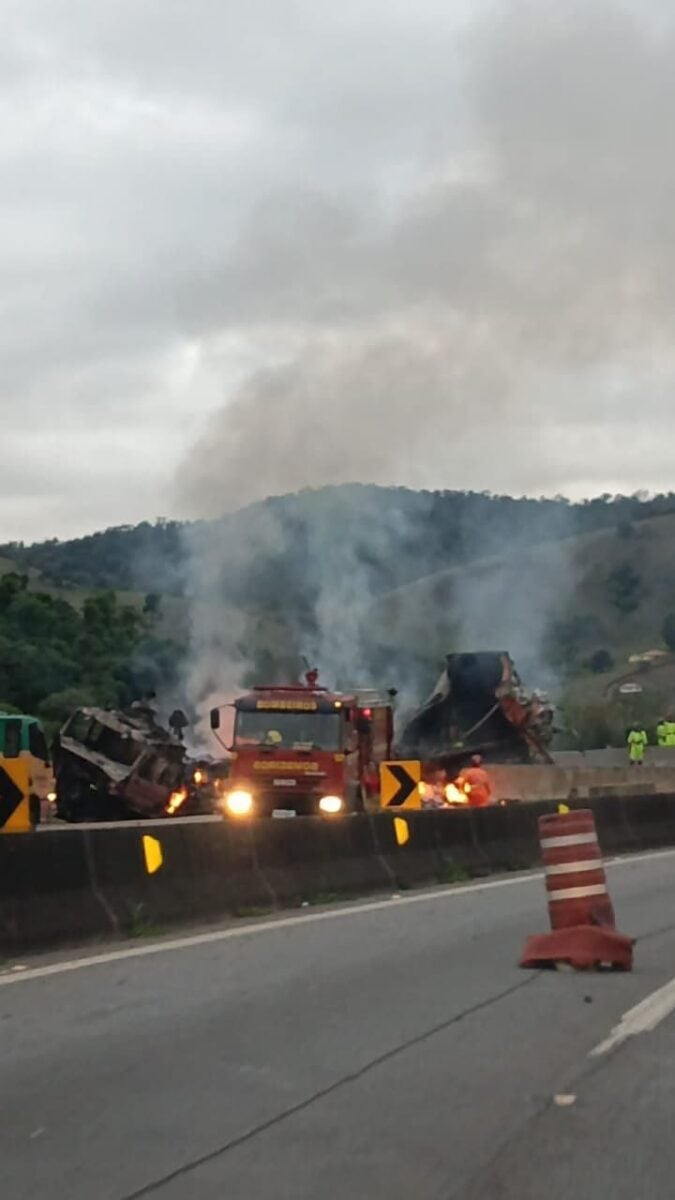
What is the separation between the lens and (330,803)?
100 feet

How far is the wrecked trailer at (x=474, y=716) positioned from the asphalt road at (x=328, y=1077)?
2429cm

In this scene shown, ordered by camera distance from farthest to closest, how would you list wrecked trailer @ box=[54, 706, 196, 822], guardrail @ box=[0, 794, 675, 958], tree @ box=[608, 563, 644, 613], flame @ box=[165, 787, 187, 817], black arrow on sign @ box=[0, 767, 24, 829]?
tree @ box=[608, 563, 644, 613] → flame @ box=[165, 787, 187, 817] → wrecked trailer @ box=[54, 706, 196, 822] → black arrow on sign @ box=[0, 767, 24, 829] → guardrail @ box=[0, 794, 675, 958]

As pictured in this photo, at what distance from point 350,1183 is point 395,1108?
4.62 ft

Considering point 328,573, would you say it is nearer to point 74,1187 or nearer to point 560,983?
point 560,983

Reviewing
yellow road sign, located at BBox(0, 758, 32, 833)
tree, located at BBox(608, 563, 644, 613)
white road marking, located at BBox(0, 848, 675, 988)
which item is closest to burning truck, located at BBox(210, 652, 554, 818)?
white road marking, located at BBox(0, 848, 675, 988)

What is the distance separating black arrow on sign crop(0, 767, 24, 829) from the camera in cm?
1622

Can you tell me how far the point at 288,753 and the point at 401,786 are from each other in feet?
18.9

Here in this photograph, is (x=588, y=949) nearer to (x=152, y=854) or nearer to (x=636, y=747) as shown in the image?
(x=152, y=854)

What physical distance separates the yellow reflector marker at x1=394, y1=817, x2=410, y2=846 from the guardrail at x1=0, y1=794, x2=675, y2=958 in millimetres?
19

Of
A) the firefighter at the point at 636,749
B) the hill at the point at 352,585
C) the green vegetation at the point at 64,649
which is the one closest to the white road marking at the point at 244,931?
the hill at the point at 352,585

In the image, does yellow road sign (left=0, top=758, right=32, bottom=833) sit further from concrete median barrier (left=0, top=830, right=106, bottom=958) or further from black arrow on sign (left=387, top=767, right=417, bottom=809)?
black arrow on sign (left=387, top=767, right=417, bottom=809)

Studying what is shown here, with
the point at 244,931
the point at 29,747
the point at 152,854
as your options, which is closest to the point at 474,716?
the point at 29,747

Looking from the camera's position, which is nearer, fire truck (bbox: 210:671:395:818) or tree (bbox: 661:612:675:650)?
fire truck (bbox: 210:671:395:818)

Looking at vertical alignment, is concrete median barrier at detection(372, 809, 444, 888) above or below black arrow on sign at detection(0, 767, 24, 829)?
below
